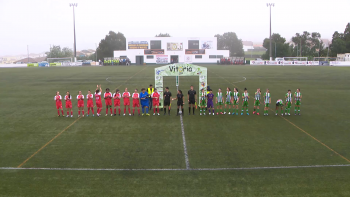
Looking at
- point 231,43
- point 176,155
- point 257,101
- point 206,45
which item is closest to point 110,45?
point 206,45

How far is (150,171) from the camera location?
10125mm

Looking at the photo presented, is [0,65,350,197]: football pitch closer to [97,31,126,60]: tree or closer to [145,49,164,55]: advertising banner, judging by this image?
[145,49,164,55]: advertising banner

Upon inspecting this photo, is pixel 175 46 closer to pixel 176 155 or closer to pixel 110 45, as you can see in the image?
pixel 110 45

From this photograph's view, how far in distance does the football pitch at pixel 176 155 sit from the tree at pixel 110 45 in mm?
98309

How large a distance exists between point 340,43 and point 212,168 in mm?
100903

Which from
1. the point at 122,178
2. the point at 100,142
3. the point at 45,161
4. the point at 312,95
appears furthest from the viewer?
the point at 312,95

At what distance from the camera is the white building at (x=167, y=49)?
8494 centimetres

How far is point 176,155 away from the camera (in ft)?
38.2

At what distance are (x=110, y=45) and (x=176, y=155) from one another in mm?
110824

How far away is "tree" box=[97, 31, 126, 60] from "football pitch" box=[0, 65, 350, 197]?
98.3 meters

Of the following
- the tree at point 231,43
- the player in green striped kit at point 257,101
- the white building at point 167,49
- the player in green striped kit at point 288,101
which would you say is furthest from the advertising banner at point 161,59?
the player in green striped kit at point 288,101

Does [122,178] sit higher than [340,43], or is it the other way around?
[340,43]

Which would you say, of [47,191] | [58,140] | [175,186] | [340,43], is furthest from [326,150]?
[340,43]

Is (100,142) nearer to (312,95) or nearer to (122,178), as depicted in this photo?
(122,178)
